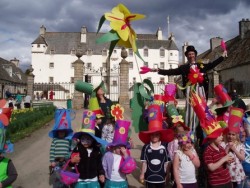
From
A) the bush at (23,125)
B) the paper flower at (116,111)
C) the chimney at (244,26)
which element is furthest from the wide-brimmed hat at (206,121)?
the chimney at (244,26)

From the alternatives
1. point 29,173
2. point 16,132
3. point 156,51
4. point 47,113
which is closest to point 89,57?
point 156,51

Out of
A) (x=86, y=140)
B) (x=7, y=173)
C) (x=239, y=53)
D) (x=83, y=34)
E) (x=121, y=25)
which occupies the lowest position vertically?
(x=7, y=173)

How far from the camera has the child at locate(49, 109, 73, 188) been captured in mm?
4781

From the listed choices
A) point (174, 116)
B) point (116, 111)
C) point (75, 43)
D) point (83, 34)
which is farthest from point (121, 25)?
point (83, 34)

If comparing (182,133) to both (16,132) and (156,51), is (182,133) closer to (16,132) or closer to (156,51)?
(16,132)

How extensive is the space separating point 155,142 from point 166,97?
2152 millimetres

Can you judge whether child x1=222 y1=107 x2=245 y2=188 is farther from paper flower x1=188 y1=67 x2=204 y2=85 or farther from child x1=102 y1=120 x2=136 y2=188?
child x1=102 y1=120 x2=136 y2=188

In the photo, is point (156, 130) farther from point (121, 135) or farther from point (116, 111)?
point (116, 111)

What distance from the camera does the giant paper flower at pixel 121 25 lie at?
4.89 metres

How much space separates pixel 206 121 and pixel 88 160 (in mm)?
1734

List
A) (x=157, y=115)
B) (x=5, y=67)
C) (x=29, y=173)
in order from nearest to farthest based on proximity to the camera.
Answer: (x=157, y=115)
(x=29, y=173)
(x=5, y=67)

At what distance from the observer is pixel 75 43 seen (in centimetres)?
5978

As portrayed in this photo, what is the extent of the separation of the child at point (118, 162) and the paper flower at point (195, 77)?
1.56 m

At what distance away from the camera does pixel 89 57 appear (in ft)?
189
